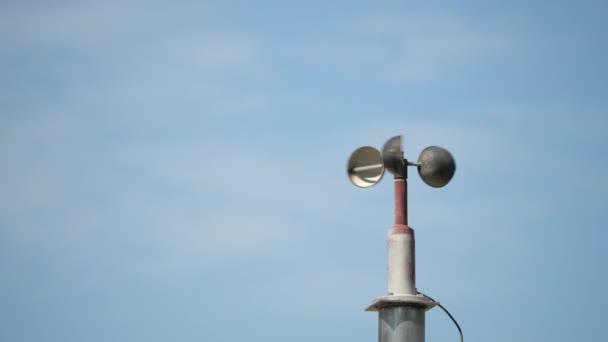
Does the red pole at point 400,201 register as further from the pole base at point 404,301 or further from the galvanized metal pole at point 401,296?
the pole base at point 404,301

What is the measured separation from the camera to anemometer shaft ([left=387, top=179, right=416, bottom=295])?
1230 cm

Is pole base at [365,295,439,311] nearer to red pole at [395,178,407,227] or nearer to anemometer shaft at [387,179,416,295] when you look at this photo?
anemometer shaft at [387,179,416,295]

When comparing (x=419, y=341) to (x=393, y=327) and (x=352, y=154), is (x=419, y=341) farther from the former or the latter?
(x=352, y=154)

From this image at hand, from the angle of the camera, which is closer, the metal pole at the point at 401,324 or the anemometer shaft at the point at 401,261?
the metal pole at the point at 401,324

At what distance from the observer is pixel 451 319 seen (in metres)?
12.9

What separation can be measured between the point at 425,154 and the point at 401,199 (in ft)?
2.52

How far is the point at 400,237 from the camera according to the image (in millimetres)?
12445

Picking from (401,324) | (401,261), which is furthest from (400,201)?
(401,324)

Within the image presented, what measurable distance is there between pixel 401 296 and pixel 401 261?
48cm

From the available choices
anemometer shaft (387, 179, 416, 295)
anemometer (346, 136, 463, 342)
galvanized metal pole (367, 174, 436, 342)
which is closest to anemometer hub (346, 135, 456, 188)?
anemometer (346, 136, 463, 342)

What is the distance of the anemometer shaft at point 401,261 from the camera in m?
12.3

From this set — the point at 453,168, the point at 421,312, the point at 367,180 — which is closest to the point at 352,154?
the point at 367,180

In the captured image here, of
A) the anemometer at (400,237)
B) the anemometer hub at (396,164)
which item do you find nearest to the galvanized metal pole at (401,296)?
the anemometer at (400,237)

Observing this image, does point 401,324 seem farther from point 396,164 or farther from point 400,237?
point 396,164
